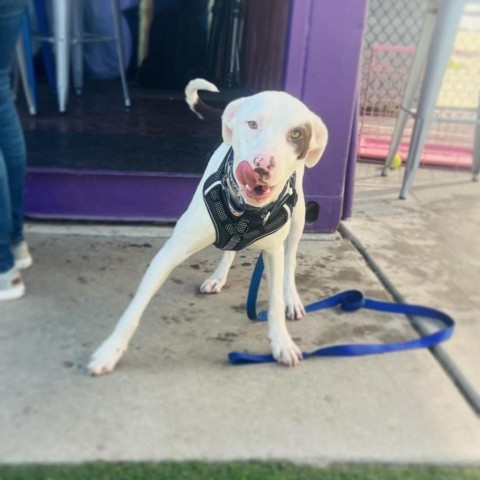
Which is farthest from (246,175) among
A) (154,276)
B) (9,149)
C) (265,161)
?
(9,149)

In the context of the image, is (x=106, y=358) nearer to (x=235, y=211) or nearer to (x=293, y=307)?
(x=235, y=211)

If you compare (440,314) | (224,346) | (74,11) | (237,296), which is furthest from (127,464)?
(74,11)

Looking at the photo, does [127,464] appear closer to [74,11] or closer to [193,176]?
[193,176]

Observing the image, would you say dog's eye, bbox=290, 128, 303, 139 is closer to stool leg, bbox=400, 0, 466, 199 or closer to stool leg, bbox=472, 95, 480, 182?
stool leg, bbox=400, 0, 466, 199

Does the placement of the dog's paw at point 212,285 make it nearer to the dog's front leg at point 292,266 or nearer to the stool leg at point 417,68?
the dog's front leg at point 292,266

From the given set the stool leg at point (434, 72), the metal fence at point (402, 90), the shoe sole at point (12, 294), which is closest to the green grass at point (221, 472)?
the shoe sole at point (12, 294)

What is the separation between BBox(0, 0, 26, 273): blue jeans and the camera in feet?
6.54

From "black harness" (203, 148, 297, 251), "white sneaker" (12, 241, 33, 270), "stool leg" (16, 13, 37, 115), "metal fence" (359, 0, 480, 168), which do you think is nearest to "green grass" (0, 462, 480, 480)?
"black harness" (203, 148, 297, 251)

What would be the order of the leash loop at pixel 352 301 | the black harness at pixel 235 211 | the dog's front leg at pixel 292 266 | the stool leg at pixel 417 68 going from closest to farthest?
the black harness at pixel 235 211, the dog's front leg at pixel 292 266, the leash loop at pixel 352 301, the stool leg at pixel 417 68

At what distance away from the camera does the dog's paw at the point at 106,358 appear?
179 cm

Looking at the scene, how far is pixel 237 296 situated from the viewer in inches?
92.3

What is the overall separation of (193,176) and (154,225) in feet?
0.95

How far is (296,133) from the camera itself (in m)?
1.52

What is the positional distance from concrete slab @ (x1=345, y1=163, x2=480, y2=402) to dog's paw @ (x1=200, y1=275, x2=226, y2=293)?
68cm
